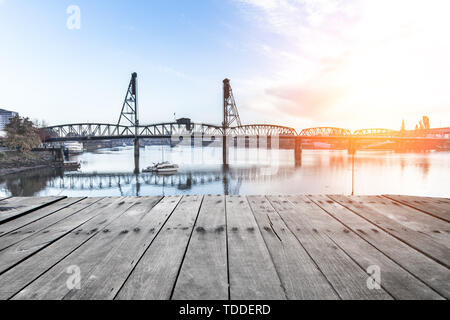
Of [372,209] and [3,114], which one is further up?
[3,114]

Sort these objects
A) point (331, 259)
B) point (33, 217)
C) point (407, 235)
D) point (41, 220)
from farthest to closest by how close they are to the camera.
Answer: point (33, 217) → point (41, 220) → point (407, 235) → point (331, 259)

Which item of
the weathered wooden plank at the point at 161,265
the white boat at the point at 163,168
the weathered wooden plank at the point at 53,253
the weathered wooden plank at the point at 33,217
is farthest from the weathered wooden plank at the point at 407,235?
the white boat at the point at 163,168

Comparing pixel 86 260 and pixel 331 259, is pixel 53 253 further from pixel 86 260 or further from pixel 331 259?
pixel 331 259

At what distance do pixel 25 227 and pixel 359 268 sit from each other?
337cm

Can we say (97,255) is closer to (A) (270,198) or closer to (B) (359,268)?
(B) (359,268)

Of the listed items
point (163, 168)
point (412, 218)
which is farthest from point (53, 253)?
point (163, 168)

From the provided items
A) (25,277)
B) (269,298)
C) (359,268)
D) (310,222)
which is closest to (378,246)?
(359,268)

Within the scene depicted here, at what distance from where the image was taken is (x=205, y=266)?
5.32 ft

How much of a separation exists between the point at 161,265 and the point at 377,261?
1.64m

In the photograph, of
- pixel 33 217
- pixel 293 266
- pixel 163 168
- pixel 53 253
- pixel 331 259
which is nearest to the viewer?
pixel 293 266

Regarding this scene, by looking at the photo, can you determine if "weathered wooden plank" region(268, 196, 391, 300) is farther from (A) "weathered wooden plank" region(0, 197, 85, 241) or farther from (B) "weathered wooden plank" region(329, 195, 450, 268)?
(A) "weathered wooden plank" region(0, 197, 85, 241)

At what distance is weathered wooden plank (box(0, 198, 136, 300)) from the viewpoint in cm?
140

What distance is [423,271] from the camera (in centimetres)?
155

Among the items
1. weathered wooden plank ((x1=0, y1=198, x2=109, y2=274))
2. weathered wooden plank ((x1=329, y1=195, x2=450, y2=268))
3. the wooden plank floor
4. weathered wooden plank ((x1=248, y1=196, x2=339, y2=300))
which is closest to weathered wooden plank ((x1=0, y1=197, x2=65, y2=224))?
the wooden plank floor
